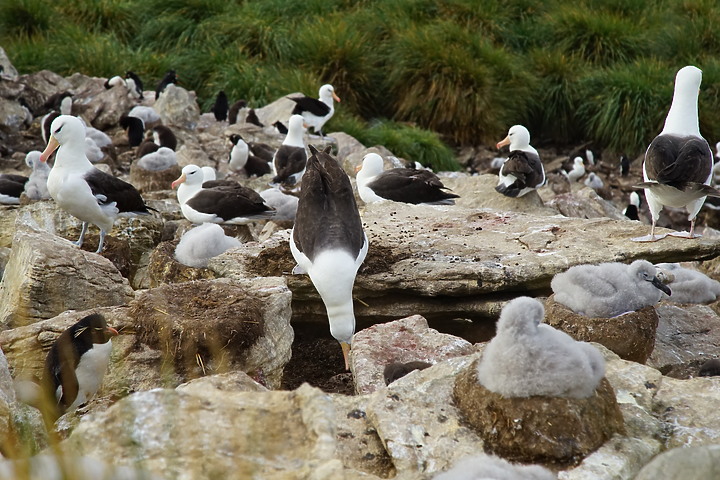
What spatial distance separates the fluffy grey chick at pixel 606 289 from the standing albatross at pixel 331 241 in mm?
1415

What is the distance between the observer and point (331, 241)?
6398mm

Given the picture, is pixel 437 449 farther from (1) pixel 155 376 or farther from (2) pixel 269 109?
(2) pixel 269 109

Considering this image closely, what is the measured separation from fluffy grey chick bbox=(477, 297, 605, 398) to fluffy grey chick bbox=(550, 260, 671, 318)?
58.3 inches

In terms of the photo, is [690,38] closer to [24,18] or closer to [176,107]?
[176,107]

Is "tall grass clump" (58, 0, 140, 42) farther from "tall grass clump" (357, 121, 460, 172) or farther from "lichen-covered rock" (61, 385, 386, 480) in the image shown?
"lichen-covered rock" (61, 385, 386, 480)

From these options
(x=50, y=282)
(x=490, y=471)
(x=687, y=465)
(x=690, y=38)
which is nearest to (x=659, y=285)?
(x=687, y=465)

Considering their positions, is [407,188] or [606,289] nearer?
[606,289]

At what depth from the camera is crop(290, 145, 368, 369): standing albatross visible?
623 centimetres

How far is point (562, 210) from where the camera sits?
36.0ft

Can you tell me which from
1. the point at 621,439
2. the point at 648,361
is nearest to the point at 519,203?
the point at 648,361

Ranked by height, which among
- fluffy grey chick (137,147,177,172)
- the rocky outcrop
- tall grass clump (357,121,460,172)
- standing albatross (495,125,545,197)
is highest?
the rocky outcrop

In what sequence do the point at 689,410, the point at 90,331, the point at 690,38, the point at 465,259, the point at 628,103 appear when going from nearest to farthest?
the point at 689,410
the point at 90,331
the point at 465,259
the point at 628,103
the point at 690,38

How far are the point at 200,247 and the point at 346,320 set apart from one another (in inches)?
74.0

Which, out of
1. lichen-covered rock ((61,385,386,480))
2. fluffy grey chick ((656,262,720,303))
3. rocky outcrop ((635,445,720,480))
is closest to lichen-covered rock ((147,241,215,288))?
fluffy grey chick ((656,262,720,303))
